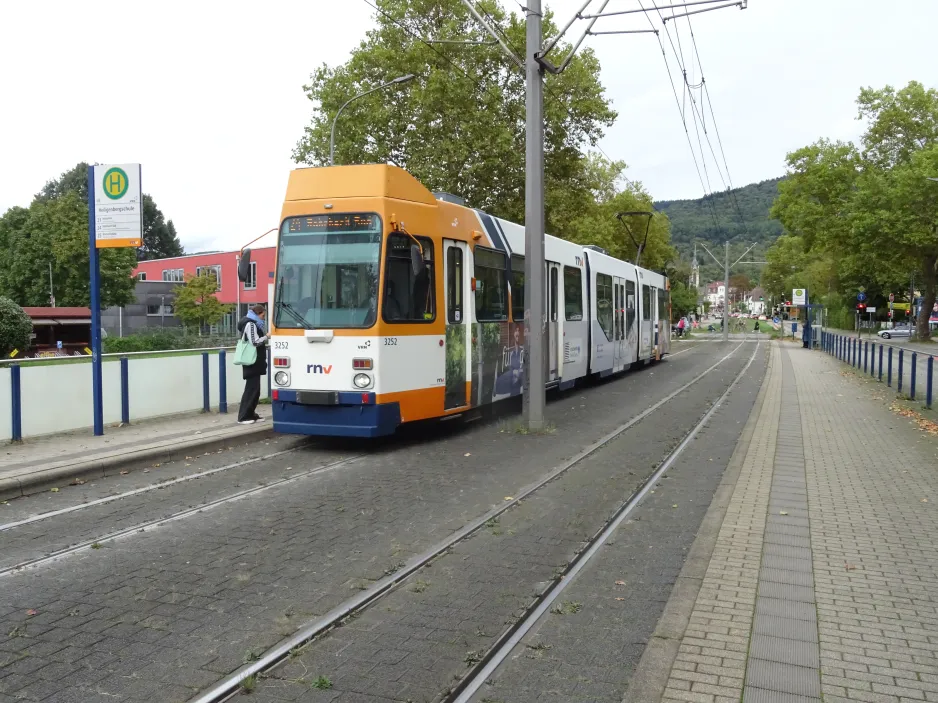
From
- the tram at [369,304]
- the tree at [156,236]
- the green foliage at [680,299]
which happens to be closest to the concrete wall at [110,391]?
the tram at [369,304]

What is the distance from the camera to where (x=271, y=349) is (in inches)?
409

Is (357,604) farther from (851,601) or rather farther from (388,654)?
(851,601)

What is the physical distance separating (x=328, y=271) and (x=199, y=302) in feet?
173

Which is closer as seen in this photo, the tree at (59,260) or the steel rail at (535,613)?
the steel rail at (535,613)

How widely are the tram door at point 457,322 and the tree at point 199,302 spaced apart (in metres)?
50.5

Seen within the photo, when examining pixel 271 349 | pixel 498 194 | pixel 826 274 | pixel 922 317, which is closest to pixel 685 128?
pixel 271 349

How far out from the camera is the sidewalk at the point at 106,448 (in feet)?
26.7

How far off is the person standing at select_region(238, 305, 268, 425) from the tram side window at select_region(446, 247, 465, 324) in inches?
124

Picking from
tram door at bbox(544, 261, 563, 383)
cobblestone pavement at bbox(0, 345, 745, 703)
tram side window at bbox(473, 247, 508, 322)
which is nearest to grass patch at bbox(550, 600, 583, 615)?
cobblestone pavement at bbox(0, 345, 745, 703)

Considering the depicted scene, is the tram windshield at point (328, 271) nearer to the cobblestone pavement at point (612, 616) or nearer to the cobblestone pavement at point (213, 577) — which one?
the cobblestone pavement at point (213, 577)

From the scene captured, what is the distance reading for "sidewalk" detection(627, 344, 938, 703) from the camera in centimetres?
378

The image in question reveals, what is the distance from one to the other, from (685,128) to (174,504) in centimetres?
1310

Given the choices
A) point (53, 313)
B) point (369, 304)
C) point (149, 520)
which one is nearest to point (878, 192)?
point (369, 304)

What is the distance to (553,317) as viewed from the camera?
15.8 m
